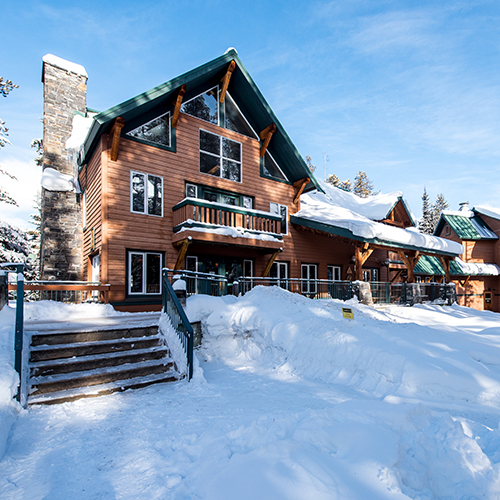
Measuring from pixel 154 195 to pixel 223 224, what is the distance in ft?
10.1

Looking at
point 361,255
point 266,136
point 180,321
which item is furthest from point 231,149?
point 180,321

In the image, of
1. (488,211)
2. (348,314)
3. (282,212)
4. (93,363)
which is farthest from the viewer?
(488,211)

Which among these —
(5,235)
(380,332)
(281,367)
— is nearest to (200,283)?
(281,367)

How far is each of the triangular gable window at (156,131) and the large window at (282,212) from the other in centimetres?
639

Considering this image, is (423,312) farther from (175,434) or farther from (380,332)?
(175,434)

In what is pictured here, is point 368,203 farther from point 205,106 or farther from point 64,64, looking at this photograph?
point 64,64

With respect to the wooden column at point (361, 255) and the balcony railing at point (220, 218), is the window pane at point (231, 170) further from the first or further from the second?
the wooden column at point (361, 255)

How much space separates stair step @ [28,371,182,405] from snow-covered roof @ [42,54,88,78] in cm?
1665

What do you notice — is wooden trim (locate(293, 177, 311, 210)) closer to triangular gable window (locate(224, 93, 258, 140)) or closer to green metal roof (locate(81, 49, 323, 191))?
green metal roof (locate(81, 49, 323, 191))

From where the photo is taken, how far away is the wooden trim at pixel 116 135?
1141 cm

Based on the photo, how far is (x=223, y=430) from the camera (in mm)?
4043

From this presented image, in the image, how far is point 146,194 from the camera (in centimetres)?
1277

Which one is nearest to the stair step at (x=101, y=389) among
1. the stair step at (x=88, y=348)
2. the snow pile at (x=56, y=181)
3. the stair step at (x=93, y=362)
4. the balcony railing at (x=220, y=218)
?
the stair step at (x=93, y=362)

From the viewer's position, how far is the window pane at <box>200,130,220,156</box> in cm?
1459
